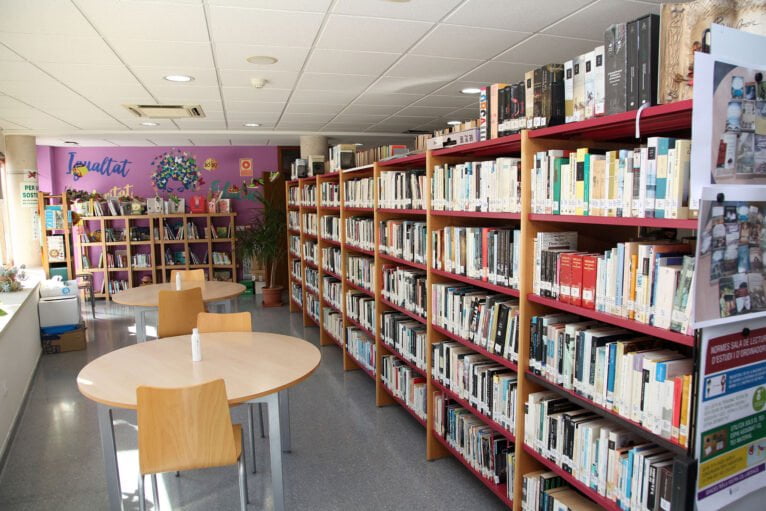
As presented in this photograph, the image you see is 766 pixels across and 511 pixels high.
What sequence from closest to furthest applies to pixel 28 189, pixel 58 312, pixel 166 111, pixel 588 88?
pixel 588 88 → pixel 58 312 → pixel 166 111 → pixel 28 189

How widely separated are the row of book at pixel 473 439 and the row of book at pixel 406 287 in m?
0.62

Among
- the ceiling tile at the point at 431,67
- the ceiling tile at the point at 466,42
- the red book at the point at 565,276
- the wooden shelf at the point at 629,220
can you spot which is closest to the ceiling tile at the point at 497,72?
the ceiling tile at the point at 431,67

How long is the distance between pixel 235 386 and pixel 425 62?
9.57 ft

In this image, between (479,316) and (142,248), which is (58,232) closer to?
(142,248)

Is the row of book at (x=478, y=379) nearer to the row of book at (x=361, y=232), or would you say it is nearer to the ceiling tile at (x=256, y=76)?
the row of book at (x=361, y=232)

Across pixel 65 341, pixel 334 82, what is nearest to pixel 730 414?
pixel 334 82

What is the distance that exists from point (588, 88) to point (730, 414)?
1.25m

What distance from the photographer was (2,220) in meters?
6.96

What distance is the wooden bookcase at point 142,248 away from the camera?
8625 millimetres

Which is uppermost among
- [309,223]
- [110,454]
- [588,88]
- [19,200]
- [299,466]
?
[588,88]

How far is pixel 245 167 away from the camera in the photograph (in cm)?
957

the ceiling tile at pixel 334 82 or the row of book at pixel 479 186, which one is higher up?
the ceiling tile at pixel 334 82

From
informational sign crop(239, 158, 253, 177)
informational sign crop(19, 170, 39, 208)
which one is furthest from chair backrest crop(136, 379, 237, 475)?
informational sign crop(239, 158, 253, 177)

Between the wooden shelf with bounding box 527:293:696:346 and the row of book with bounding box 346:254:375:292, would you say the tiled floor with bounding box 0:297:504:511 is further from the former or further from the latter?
the wooden shelf with bounding box 527:293:696:346
